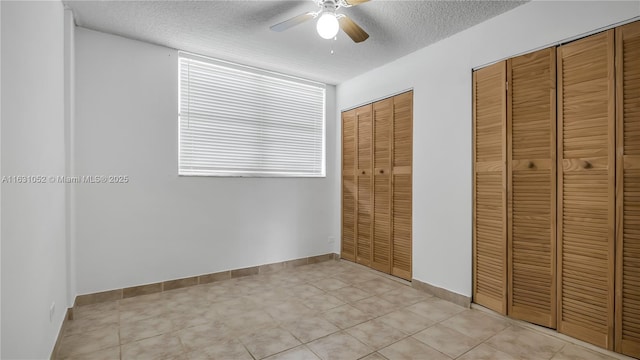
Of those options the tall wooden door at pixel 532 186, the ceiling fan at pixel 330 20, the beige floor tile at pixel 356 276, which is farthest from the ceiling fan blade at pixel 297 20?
the beige floor tile at pixel 356 276

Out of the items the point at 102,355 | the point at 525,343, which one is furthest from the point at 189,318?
the point at 525,343

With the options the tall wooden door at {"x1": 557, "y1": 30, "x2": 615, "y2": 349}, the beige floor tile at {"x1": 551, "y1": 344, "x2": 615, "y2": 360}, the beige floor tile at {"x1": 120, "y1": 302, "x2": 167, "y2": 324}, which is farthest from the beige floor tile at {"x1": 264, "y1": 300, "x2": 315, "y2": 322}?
A: the tall wooden door at {"x1": 557, "y1": 30, "x2": 615, "y2": 349}

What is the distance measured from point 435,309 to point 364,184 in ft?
6.08

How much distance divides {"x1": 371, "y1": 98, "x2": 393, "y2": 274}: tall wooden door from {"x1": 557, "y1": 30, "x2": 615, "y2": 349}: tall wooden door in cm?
180

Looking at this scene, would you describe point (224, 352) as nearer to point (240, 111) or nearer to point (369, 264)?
point (369, 264)

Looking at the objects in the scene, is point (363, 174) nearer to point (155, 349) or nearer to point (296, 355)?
point (296, 355)

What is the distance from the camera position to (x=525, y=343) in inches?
89.6

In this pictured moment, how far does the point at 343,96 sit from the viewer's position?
461 cm

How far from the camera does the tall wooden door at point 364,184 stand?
13.6 feet

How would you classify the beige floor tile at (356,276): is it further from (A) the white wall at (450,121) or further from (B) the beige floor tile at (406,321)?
(B) the beige floor tile at (406,321)

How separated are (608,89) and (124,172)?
164 inches

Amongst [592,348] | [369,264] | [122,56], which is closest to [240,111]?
[122,56]

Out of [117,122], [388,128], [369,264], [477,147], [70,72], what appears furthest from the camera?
[369,264]

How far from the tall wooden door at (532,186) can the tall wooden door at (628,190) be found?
373mm
